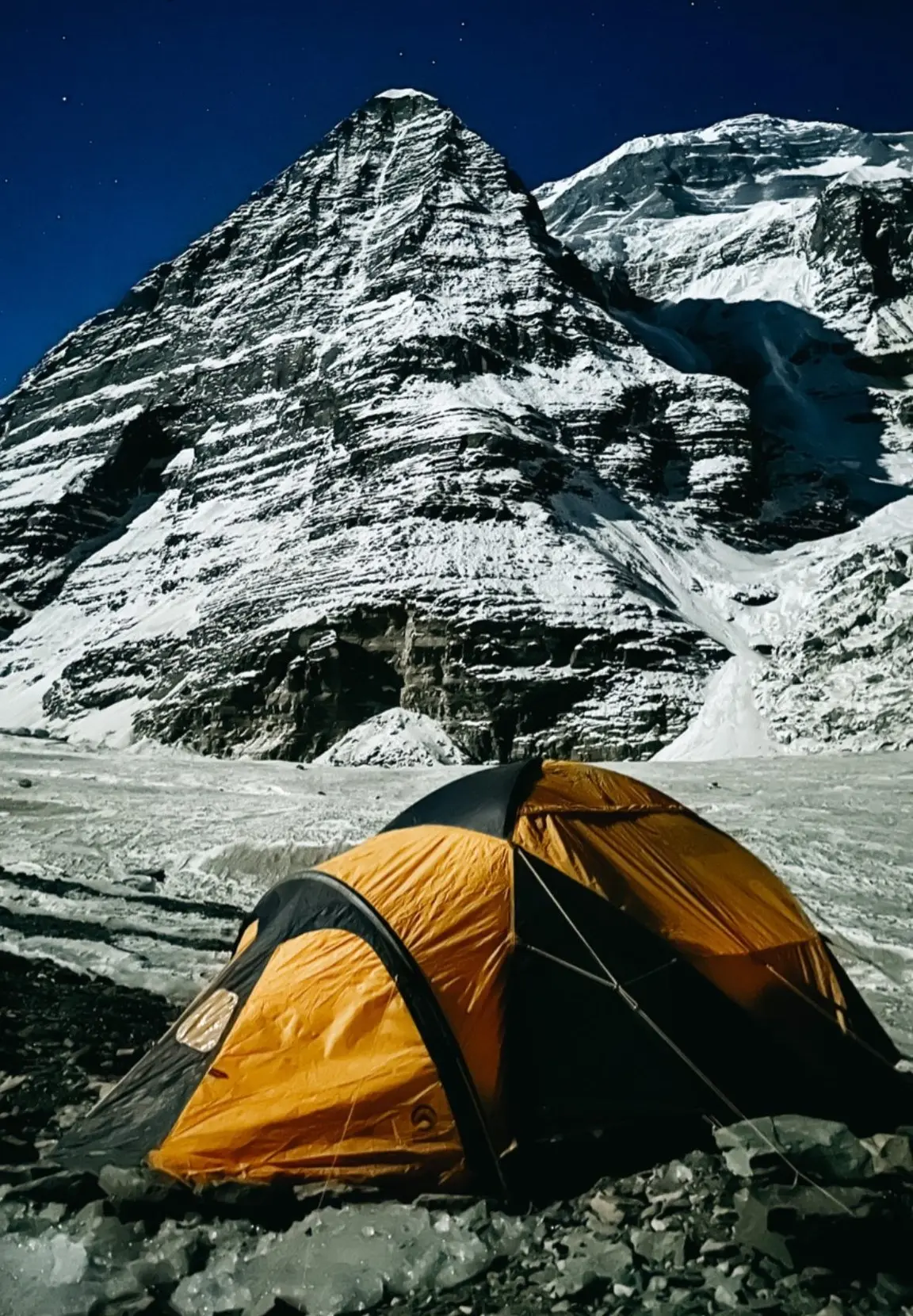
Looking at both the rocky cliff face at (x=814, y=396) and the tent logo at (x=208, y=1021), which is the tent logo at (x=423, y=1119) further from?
the rocky cliff face at (x=814, y=396)

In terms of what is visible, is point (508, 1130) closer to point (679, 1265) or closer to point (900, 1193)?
point (679, 1265)

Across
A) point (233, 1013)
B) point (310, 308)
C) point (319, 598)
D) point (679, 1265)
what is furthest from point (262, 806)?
point (310, 308)

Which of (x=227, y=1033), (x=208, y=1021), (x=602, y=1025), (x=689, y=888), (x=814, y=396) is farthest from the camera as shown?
(x=814, y=396)

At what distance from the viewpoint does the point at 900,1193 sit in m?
3.96

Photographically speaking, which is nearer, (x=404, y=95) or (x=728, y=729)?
(x=728, y=729)

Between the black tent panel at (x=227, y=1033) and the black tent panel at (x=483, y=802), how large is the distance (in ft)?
3.28

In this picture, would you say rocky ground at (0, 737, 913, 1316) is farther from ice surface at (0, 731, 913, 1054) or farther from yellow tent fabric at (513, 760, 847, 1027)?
yellow tent fabric at (513, 760, 847, 1027)

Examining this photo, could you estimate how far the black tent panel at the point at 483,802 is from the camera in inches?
239

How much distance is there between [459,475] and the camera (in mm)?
77688

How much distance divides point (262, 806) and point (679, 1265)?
22.5 meters

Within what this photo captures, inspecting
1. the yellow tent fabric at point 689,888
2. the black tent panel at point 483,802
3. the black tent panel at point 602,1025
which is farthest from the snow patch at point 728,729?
the black tent panel at point 602,1025

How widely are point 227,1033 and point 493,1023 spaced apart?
1741mm

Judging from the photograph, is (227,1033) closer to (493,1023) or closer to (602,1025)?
(493,1023)

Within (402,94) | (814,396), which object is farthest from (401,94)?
(814,396)
